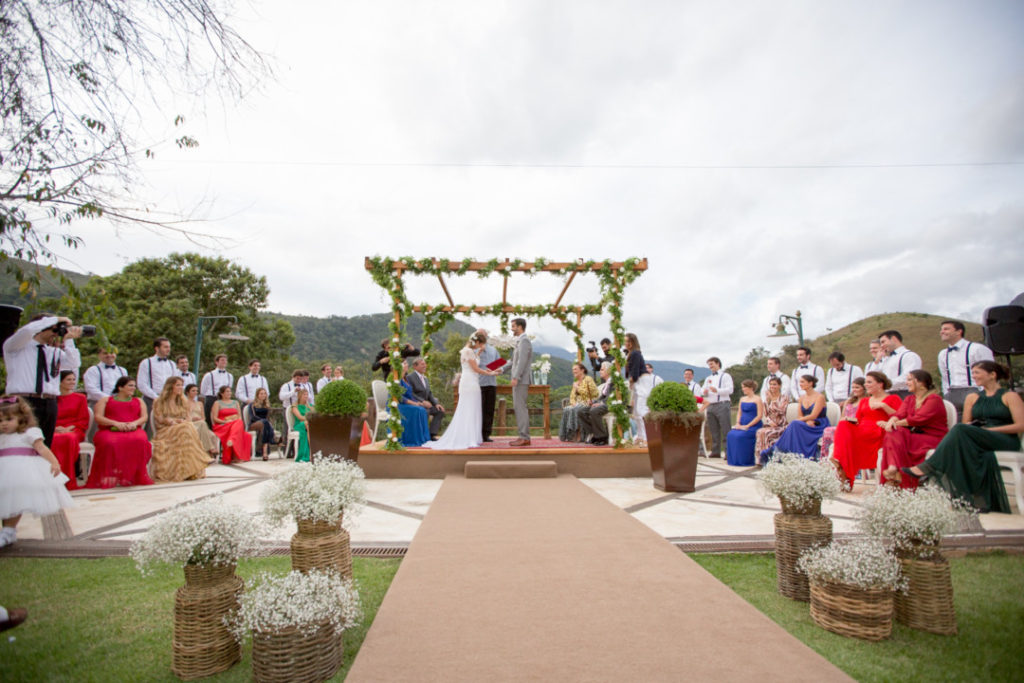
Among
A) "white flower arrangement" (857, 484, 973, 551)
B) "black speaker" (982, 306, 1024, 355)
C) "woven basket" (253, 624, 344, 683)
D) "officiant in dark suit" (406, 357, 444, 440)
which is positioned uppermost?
"black speaker" (982, 306, 1024, 355)

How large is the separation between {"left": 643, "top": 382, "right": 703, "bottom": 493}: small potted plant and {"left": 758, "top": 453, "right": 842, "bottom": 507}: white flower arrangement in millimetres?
2853

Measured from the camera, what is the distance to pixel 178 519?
2.03 m

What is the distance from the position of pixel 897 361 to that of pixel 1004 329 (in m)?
1.17

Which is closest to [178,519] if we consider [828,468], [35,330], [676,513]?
[828,468]

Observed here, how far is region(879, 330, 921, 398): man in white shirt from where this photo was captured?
6684mm

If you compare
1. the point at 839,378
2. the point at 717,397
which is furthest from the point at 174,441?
the point at 839,378

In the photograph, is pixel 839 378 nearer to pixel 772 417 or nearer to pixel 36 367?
pixel 772 417

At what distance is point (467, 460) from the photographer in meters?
7.10

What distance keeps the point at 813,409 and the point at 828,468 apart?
4.50 metres

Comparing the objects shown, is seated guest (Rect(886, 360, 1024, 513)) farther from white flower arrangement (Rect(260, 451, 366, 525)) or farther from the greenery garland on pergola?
white flower arrangement (Rect(260, 451, 366, 525))

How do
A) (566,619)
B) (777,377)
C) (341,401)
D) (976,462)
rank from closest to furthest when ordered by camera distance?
(566,619)
(976,462)
(341,401)
(777,377)

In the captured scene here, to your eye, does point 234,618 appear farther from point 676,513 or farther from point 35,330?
point 35,330

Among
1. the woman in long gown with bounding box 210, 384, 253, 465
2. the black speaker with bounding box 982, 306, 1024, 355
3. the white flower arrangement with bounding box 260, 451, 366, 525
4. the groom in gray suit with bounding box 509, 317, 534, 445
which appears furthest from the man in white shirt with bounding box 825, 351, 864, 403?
the woman in long gown with bounding box 210, 384, 253, 465

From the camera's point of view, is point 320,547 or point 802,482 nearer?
point 320,547
